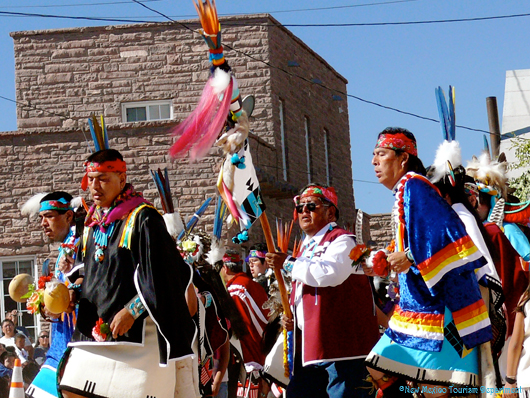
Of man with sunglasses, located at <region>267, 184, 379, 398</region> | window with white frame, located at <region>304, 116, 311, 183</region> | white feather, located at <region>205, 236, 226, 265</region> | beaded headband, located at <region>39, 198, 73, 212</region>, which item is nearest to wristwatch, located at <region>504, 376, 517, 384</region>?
man with sunglasses, located at <region>267, 184, 379, 398</region>

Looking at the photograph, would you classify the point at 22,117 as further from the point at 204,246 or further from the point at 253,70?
the point at 204,246

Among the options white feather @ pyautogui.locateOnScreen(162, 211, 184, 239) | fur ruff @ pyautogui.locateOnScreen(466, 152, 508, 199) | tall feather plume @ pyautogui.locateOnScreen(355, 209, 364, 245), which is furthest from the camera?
white feather @ pyautogui.locateOnScreen(162, 211, 184, 239)

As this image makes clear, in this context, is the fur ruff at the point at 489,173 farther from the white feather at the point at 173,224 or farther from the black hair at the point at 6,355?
the black hair at the point at 6,355

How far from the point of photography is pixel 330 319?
632cm

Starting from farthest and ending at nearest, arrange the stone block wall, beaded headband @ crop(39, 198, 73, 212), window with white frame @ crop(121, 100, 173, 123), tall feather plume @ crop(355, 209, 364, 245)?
window with white frame @ crop(121, 100, 173, 123) < the stone block wall < beaded headband @ crop(39, 198, 73, 212) < tall feather plume @ crop(355, 209, 364, 245)

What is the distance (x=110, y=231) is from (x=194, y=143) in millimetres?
733

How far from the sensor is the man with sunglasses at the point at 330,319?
622 centimetres

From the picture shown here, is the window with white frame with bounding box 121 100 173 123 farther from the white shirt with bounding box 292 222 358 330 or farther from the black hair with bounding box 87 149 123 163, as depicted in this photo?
the black hair with bounding box 87 149 123 163

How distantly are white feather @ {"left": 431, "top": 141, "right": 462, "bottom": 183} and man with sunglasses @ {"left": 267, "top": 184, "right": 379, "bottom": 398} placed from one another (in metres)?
1.10

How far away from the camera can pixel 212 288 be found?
7770 mm

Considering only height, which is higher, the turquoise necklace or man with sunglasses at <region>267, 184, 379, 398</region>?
the turquoise necklace

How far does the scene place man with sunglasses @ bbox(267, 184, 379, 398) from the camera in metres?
6.22

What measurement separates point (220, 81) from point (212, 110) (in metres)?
0.18

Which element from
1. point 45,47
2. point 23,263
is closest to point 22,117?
point 45,47
